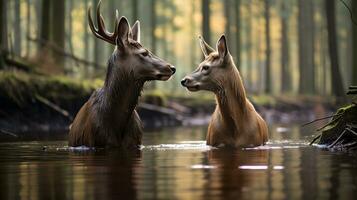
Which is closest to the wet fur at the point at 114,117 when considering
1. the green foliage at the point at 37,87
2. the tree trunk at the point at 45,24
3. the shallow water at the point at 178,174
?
the shallow water at the point at 178,174

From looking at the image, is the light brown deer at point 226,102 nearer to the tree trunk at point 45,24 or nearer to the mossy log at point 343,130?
the mossy log at point 343,130

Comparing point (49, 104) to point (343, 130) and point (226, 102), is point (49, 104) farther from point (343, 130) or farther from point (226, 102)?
point (343, 130)

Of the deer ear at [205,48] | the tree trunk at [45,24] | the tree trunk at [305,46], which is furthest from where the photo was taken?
the tree trunk at [305,46]

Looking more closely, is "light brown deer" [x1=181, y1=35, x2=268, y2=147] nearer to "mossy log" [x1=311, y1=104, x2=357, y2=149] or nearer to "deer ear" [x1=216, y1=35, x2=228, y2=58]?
"deer ear" [x1=216, y1=35, x2=228, y2=58]

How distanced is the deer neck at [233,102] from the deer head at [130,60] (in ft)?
3.89

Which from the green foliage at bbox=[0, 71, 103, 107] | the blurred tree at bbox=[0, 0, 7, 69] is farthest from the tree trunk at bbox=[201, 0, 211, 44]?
the blurred tree at bbox=[0, 0, 7, 69]

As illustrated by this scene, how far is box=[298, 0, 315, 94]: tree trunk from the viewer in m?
50.5

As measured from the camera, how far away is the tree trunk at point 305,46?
50500 mm

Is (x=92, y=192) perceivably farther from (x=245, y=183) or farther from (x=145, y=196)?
(x=245, y=183)

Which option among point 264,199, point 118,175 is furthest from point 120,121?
point 264,199

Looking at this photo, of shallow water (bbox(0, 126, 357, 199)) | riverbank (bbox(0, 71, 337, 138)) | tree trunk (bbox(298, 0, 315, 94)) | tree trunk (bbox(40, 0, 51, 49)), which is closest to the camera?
shallow water (bbox(0, 126, 357, 199))

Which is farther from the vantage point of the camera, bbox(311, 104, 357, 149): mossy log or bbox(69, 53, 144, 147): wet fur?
bbox(69, 53, 144, 147): wet fur

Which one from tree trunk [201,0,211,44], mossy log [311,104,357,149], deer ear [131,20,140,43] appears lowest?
mossy log [311,104,357,149]

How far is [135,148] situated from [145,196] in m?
6.49
